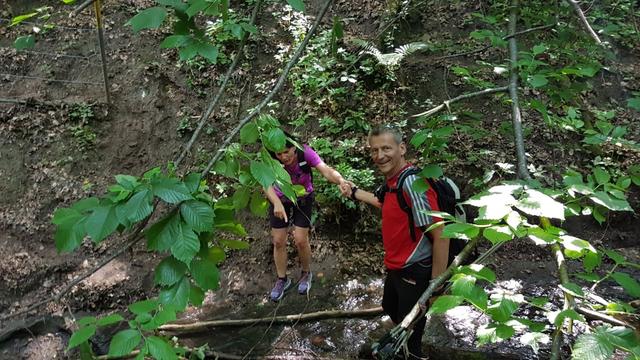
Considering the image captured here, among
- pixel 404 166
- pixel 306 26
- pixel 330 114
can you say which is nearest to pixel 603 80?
pixel 330 114

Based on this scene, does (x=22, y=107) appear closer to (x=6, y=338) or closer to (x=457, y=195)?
(x=6, y=338)

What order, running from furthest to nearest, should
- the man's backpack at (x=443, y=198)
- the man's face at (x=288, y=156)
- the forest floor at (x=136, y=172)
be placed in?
the forest floor at (x=136, y=172) → the man's face at (x=288, y=156) → the man's backpack at (x=443, y=198)

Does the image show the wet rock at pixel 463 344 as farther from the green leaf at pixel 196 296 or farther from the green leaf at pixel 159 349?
the green leaf at pixel 159 349

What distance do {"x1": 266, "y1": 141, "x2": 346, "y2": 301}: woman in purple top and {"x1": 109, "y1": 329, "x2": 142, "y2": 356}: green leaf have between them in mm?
2223

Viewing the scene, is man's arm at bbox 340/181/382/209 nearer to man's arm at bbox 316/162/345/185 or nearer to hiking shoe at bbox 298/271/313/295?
man's arm at bbox 316/162/345/185

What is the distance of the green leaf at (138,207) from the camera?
155cm

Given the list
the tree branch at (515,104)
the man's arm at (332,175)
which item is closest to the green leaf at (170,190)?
the tree branch at (515,104)

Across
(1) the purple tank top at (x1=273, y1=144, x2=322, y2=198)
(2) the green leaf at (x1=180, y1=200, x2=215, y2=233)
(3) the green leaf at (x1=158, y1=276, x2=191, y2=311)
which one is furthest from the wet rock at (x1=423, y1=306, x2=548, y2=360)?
(2) the green leaf at (x1=180, y1=200, x2=215, y2=233)

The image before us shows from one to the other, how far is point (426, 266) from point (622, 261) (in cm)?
157

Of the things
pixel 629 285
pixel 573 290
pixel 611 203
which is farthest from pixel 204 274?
pixel 629 285

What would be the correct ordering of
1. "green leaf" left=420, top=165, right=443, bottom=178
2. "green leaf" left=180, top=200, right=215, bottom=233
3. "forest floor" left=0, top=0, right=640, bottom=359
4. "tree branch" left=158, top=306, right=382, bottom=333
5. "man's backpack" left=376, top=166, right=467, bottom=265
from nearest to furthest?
1. "green leaf" left=180, top=200, right=215, bottom=233
2. "green leaf" left=420, top=165, right=443, bottom=178
3. "man's backpack" left=376, top=166, right=467, bottom=265
4. "tree branch" left=158, top=306, right=382, bottom=333
5. "forest floor" left=0, top=0, right=640, bottom=359

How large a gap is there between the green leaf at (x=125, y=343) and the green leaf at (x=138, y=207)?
1.60 feet

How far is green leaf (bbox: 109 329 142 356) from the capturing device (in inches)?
65.4

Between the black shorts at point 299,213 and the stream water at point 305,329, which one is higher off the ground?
the black shorts at point 299,213
